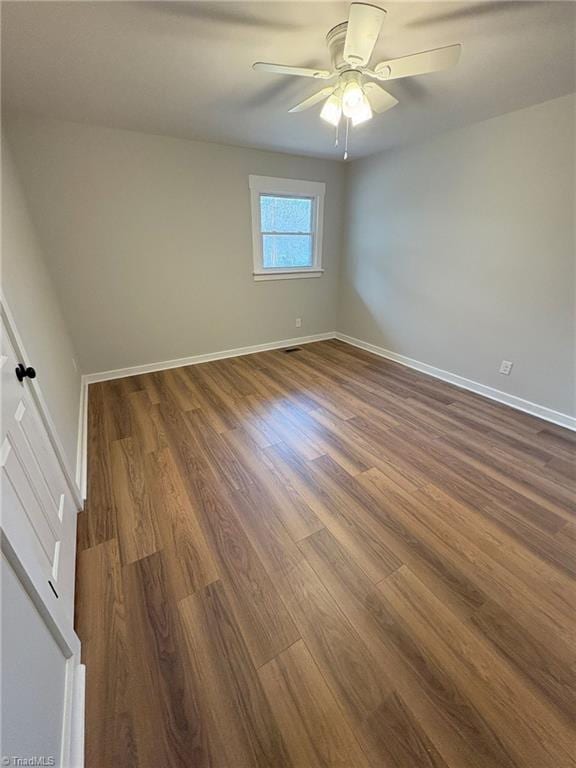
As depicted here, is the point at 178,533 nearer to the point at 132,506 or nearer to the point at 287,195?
the point at 132,506

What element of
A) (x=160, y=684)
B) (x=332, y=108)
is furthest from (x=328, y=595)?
(x=332, y=108)

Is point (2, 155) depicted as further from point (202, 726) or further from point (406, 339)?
point (406, 339)

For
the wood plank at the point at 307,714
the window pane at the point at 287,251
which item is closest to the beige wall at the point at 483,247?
the window pane at the point at 287,251

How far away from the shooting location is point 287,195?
3801 mm

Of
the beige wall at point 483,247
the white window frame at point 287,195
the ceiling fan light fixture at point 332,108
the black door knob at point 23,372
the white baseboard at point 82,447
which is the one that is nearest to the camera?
the black door knob at point 23,372

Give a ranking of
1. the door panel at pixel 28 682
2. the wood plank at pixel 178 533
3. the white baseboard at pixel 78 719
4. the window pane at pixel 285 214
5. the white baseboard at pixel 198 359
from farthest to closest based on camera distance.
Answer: the window pane at pixel 285 214 → the white baseboard at pixel 198 359 → the wood plank at pixel 178 533 → the white baseboard at pixel 78 719 → the door panel at pixel 28 682

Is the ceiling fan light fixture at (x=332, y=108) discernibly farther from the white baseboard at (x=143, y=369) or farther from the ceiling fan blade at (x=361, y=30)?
the white baseboard at (x=143, y=369)

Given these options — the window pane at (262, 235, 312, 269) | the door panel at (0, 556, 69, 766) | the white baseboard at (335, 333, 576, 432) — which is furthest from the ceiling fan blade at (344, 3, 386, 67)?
the white baseboard at (335, 333, 576, 432)

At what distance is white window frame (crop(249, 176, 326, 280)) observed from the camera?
11.7 feet

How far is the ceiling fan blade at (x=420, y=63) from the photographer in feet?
4.27

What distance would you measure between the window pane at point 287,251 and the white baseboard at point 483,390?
1419mm

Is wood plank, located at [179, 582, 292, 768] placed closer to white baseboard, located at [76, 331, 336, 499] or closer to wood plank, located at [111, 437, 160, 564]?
wood plank, located at [111, 437, 160, 564]

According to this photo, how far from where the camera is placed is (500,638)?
118 centimetres

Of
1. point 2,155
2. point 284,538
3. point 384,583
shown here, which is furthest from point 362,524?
point 2,155
